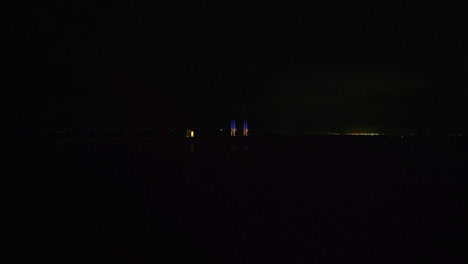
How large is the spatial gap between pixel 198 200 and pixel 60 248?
5.15 meters

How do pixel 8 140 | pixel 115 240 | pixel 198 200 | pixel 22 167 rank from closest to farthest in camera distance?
pixel 115 240
pixel 198 200
pixel 22 167
pixel 8 140

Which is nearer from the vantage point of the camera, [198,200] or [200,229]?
[200,229]

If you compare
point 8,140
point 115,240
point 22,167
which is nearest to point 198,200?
point 115,240

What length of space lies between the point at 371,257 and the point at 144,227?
3.99 m

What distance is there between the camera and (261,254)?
6688mm

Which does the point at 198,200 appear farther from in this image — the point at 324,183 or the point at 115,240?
the point at 324,183

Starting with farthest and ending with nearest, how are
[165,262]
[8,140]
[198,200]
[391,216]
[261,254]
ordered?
[8,140] < [198,200] < [391,216] < [261,254] < [165,262]

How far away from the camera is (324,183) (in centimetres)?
1573

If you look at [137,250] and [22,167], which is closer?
[137,250]

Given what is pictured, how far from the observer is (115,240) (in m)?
7.29

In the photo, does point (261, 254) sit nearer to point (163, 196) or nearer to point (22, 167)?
point (163, 196)

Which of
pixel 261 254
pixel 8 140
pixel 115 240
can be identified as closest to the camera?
pixel 261 254

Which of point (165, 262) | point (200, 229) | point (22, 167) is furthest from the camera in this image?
point (22, 167)

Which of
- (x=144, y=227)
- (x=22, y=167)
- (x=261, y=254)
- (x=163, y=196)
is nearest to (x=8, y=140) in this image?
(x=22, y=167)
